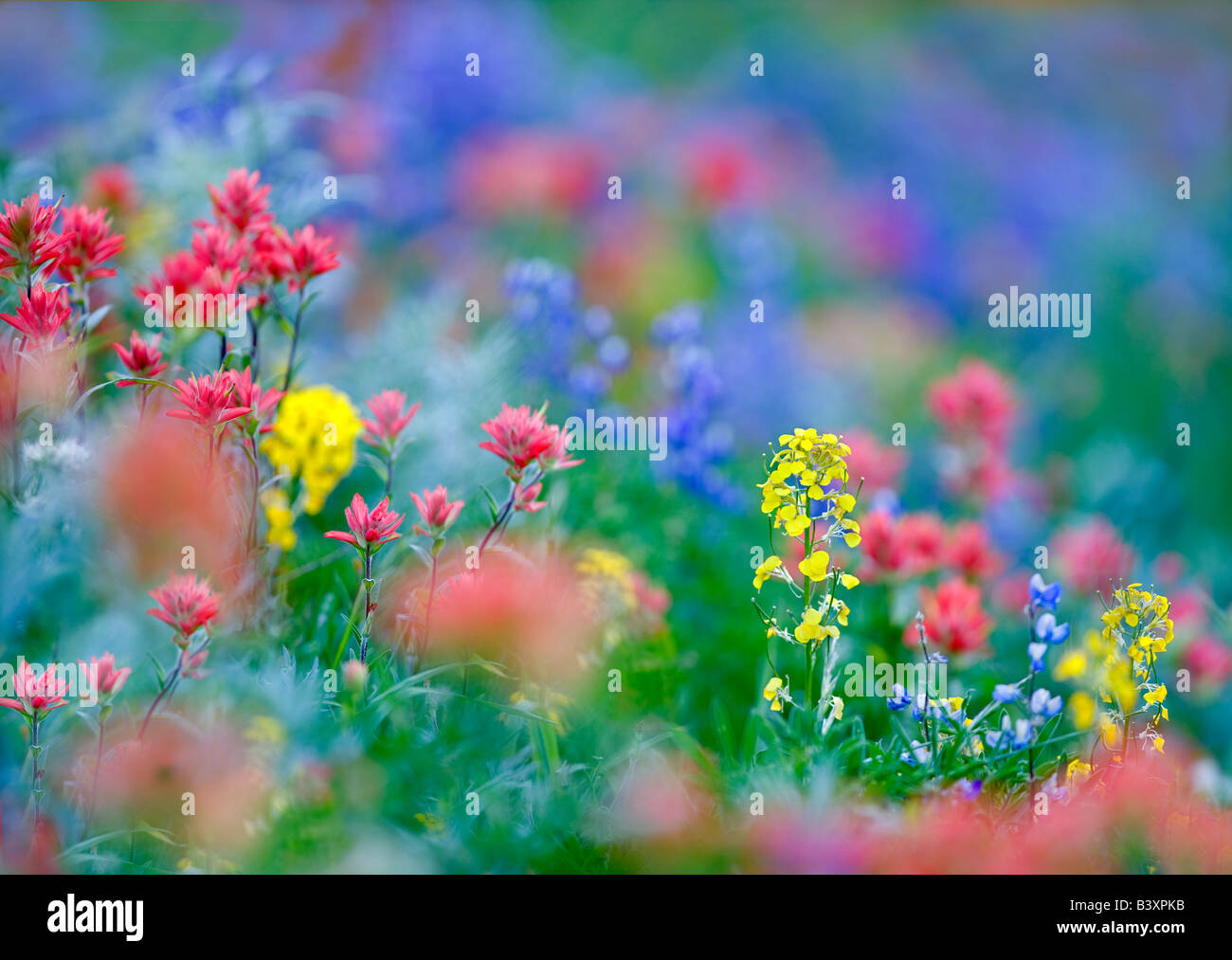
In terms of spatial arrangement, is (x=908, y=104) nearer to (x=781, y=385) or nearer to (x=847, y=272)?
(x=847, y=272)

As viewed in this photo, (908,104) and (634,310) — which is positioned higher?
(908,104)

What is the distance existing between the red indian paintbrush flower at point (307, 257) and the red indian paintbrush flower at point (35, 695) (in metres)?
0.55

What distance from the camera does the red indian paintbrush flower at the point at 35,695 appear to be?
1.10 meters

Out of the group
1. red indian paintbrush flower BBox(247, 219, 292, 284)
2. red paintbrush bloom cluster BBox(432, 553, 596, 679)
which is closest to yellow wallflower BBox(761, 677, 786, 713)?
red paintbrush bloom cluster BBox(432, 553, 596, 679)

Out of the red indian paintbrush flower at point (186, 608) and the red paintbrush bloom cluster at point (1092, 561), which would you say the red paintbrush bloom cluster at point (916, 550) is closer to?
the red paintbrush bloom cluster at point (1092, 561)

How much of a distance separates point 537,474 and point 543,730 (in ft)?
1.04

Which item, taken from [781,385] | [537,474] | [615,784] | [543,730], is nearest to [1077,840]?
[615,784]

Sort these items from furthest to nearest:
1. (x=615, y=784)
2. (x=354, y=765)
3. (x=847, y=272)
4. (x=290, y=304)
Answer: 1. (x=847, y=272)
2. (x=290, y=304)
3. (x=615, y=784)
4. (x=354, y=765)

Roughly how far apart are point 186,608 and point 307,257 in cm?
45

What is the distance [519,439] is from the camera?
1188 mm

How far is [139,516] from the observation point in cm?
131

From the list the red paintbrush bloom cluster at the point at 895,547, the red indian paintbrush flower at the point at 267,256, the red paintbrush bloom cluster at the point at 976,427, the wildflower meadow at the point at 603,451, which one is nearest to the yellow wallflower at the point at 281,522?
the wildflower meadow at the point at 603,451

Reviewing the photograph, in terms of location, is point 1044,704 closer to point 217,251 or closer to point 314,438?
point 314,438

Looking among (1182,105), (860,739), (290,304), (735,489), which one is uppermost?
(1182,105)
